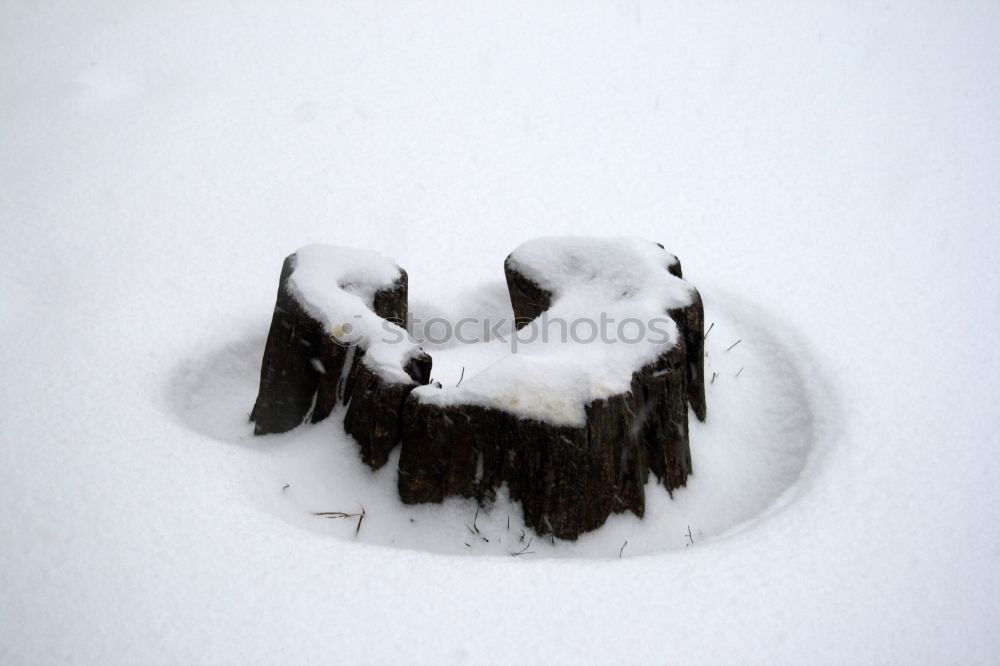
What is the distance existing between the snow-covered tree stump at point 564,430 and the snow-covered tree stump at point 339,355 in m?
0.17

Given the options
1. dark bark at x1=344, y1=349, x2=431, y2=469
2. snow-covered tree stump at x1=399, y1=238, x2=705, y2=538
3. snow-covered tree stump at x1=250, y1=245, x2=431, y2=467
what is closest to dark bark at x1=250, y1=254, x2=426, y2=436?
snow-covered tree stump at x1=250, y1=245, x2=431, y2=467

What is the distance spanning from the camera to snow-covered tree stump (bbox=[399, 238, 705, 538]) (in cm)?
259

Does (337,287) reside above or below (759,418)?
above

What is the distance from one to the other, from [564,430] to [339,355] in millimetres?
1012

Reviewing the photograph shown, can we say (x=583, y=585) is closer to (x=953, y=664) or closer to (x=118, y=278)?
(x=953, y=664)

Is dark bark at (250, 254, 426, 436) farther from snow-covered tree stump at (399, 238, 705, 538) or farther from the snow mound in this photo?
snow-covered tree stump at (399, 238, 705, 538)

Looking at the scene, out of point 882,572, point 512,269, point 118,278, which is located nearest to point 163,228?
point 118,278

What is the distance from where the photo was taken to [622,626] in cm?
216

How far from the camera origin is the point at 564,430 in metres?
2.55

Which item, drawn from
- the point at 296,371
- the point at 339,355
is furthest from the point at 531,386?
the point at 296,371

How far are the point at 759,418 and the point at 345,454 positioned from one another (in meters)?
1.92

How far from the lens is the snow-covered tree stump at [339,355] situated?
282 cm

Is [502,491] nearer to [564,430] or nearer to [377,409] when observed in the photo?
[564,430]

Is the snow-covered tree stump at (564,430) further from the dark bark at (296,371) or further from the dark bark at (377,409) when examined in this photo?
the dark bark at (296,371)
